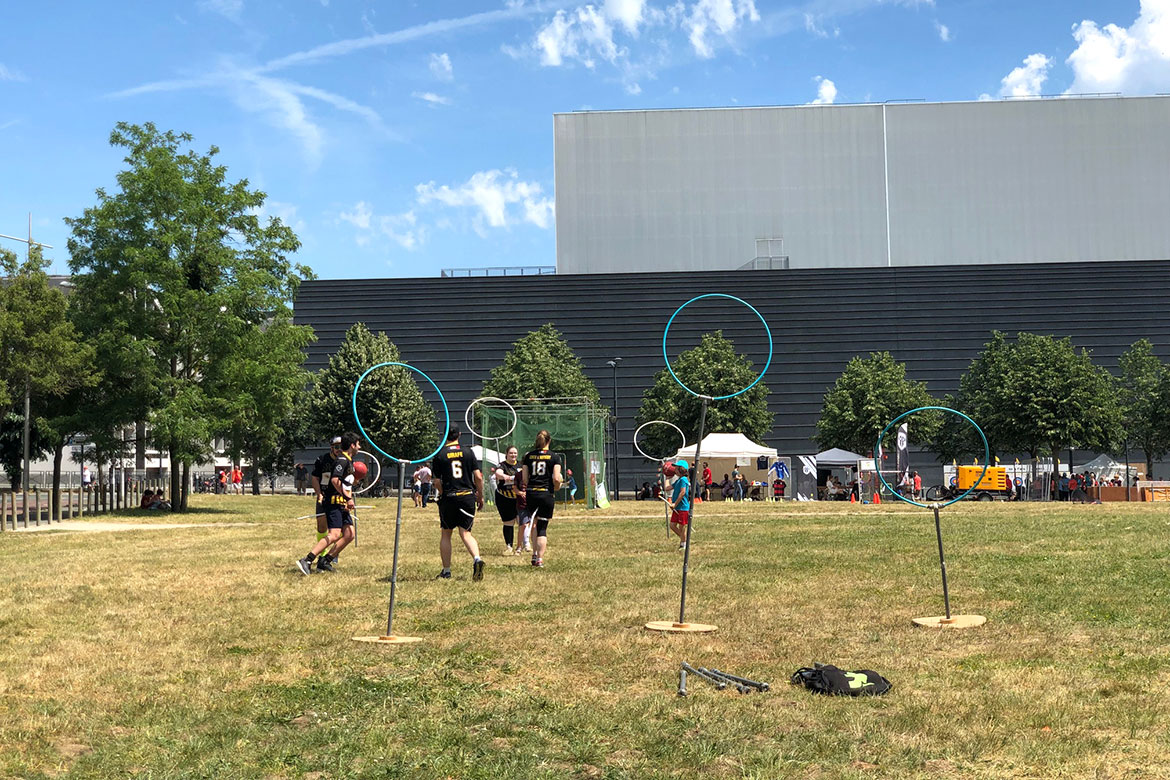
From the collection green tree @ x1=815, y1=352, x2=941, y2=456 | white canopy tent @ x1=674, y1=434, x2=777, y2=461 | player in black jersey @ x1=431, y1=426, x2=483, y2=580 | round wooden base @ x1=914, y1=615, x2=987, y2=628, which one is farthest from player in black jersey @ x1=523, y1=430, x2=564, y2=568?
green tree @ x1=815, y1=352, x2=941, y2=456

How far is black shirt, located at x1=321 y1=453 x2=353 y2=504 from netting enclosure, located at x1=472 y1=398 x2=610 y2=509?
21890 mm

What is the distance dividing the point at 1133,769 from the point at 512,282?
74.9m

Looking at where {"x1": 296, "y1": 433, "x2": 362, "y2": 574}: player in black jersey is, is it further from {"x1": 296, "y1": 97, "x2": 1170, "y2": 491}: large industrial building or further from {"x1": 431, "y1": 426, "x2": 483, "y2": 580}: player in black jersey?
{"x1": 296, "y1": 97, "x2": 1170, "y2": 491}: large industrial building

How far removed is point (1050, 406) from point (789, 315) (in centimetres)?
2409

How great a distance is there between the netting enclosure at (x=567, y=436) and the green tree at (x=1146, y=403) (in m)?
30.8

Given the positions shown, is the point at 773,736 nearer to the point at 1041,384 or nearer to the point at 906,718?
the point at 906,718

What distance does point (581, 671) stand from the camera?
24.4 feet

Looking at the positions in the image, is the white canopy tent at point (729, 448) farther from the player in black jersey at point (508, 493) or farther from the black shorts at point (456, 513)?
the black shorts at point (456, 513)

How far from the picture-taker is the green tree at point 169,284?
3591cm

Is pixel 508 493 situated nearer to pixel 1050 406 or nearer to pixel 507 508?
pixel 507 508

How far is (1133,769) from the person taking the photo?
5.02m

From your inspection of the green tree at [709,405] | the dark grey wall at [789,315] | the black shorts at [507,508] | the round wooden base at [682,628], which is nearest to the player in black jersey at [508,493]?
the black shorts at [507,508]

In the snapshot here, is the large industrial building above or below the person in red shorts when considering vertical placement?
above

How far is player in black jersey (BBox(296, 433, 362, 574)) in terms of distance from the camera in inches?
557
